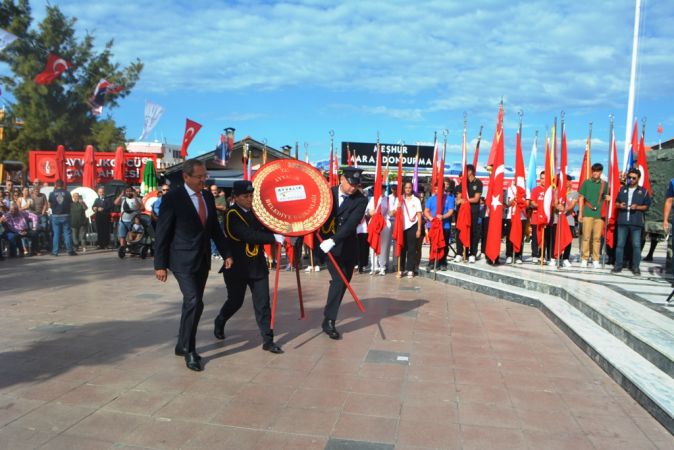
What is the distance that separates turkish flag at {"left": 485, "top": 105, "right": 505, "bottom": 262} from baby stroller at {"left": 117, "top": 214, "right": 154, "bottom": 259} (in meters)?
7.99

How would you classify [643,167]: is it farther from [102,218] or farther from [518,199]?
[102,218]

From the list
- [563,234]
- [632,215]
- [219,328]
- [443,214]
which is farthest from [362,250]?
[219,328]

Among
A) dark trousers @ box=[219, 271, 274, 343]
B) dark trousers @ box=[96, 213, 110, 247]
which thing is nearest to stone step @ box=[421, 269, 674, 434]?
dark trousers @ box=[219, 271, 274, 343]

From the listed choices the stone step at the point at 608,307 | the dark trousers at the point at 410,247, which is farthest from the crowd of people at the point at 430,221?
the stone step at the point at 608,307

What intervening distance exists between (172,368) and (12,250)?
1025 centimetres

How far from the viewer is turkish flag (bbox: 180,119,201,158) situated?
18.4 m

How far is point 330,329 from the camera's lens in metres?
5.99

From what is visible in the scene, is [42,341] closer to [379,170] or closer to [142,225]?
[379,170]

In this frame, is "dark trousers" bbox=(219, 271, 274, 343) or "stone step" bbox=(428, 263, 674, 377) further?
"dark trousers" bbox=(219, 271, 274, 343)

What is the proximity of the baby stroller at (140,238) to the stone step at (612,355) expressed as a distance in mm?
8430

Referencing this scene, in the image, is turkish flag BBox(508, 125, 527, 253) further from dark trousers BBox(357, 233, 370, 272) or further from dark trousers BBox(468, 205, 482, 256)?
dark trousers BBox(357, 233, 370, 272)

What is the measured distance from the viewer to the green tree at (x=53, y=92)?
31047mm

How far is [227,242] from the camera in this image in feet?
17.6

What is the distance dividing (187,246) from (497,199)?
7245 mm
